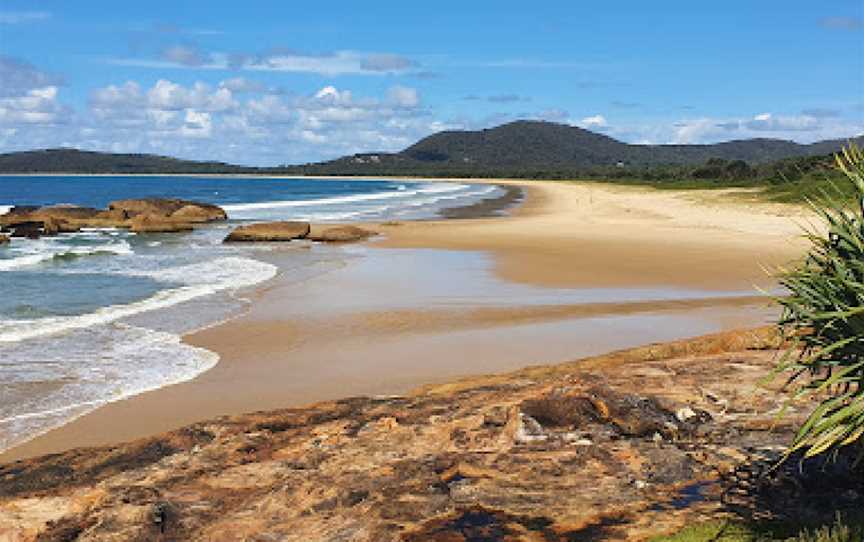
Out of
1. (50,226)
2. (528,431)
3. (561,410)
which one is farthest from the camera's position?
(50,226)

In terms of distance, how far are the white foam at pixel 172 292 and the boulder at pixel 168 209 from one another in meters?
21.6

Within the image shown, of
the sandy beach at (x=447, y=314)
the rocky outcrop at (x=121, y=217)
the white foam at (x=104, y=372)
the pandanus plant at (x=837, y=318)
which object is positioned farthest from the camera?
the rocky outcrop at (x=121, y=217)

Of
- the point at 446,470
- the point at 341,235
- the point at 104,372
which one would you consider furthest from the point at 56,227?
the point at 446,470

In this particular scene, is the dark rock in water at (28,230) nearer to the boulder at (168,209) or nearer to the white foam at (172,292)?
the boulder at (168,209)

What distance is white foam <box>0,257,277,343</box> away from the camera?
15.4 metres

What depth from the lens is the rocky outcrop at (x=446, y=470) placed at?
5514 mm

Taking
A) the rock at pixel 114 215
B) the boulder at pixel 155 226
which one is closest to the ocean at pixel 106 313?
the boulder at pixel 155 226

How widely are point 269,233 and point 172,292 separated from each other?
14320mm

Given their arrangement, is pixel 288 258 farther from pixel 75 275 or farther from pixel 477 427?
pixel 477 427

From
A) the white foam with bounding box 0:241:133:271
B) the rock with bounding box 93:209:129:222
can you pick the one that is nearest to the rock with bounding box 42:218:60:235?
Result: the rock with bounding box 93:209:129:222

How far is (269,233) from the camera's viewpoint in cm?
3397

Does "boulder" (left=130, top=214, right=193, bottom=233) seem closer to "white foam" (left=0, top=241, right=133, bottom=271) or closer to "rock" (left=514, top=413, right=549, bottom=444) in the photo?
"white foam" (left=0, top=241, right=133, bottom=271)

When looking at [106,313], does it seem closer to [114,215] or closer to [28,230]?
[28,230]

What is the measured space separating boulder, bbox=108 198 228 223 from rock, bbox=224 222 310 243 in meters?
14.2
